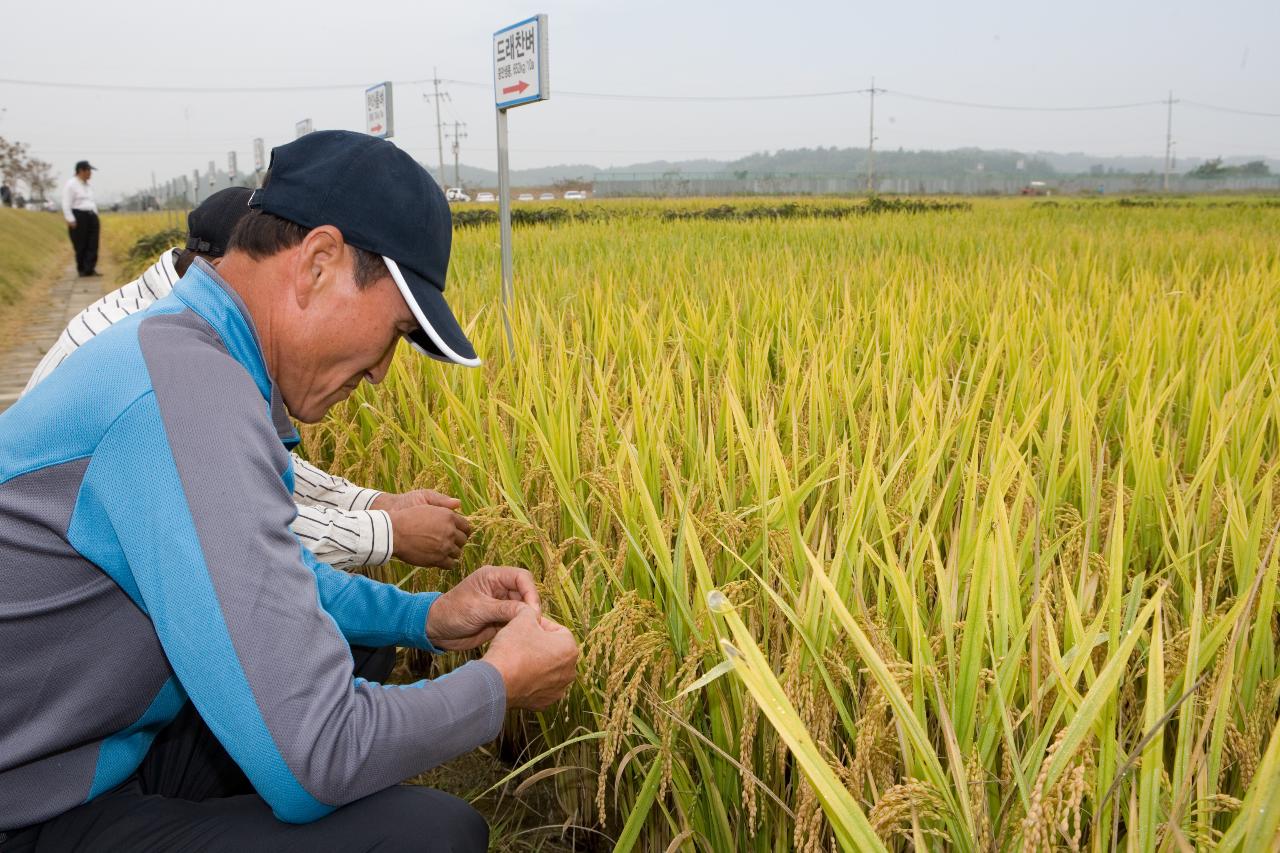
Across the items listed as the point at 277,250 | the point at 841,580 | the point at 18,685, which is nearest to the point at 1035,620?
the point at 841,580

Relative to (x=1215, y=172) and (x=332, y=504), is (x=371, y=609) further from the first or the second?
(x=1215, y=172)

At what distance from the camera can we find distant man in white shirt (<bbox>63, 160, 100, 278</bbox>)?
11.4 metres

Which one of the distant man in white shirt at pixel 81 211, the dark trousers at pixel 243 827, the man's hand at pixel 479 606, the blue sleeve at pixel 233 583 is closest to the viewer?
the blue sleeve at pixel 233 583

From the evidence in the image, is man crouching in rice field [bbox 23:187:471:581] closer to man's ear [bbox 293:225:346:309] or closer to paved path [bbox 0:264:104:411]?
man's ear [bbox 293:225:346:309]

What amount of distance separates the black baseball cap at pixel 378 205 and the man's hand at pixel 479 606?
0.33 metres

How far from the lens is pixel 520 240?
820 cm

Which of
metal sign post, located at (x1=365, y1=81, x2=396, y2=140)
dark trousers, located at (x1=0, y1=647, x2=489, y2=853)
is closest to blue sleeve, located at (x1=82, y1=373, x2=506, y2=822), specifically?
dark trousers, located at (x1=0, y1=647, x2=489, y2=853)

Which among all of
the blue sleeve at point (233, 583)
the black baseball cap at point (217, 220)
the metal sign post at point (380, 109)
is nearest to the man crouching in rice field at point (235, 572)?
the blue sleeve at point (233, 583)

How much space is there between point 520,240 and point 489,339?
17.6ft

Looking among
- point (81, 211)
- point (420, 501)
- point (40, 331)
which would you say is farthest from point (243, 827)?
point (81, 211)

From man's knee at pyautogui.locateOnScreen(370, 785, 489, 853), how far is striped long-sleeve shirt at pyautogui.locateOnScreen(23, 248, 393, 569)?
666mm

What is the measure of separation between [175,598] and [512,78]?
3215 millimetres

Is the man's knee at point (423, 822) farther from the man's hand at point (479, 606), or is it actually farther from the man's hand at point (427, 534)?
the man's hand at point (427, 534)

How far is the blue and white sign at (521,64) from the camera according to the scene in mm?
3453
